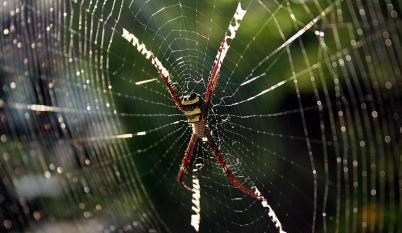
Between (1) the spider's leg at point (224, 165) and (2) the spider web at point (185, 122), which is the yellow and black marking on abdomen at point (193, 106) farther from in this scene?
(2) the spider web at point (185, 122)

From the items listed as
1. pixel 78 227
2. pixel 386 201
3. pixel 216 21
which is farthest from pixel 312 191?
pixel 78 227

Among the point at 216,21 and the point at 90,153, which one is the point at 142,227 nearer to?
the point at 90,153

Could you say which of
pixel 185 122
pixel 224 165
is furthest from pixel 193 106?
pixel 185 122

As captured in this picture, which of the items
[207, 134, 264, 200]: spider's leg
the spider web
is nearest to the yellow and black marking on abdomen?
[207, 134, 264, 200]: spider's leg

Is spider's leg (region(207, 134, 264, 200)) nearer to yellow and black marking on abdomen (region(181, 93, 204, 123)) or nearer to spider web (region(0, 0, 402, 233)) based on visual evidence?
yellow and black marking on abdomen (region(181, 93, 204, 123))

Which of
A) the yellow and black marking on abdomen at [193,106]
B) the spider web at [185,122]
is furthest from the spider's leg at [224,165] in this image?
the spider web at [185,122]
